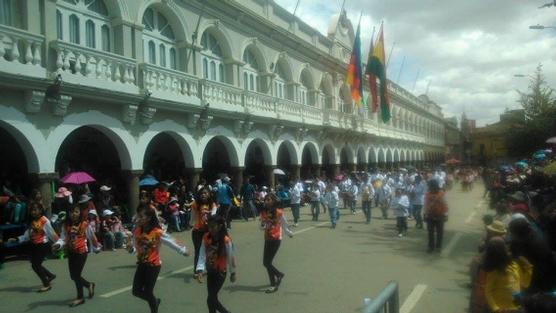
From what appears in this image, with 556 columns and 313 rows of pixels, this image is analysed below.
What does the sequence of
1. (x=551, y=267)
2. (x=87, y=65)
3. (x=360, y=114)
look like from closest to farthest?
(x=551, y=267), (x=87, y=65), (x=360, y=114)

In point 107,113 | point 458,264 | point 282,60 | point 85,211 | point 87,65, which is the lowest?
point 458,264

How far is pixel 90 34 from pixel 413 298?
10.7 m

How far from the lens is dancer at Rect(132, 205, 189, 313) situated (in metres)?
5.72

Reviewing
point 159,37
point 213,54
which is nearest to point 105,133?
point 159,37

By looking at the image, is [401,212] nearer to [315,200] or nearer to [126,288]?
[315,200]

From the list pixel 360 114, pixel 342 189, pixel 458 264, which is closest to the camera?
pixel 458 264

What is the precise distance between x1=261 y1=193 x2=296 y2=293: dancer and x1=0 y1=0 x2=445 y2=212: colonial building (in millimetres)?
5836

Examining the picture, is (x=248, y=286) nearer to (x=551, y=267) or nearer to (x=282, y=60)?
(x=551, y=267)

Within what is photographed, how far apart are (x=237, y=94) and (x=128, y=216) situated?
6.15 metres

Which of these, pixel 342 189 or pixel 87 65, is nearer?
pixel 87 65

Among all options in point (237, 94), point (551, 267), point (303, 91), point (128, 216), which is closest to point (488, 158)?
point (303, 91)

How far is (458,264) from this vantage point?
8641 millimetres

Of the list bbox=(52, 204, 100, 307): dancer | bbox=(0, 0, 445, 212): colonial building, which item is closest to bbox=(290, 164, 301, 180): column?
bbox=(0, 0, 445, 212): colonial building

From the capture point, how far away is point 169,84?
45.0 feet
